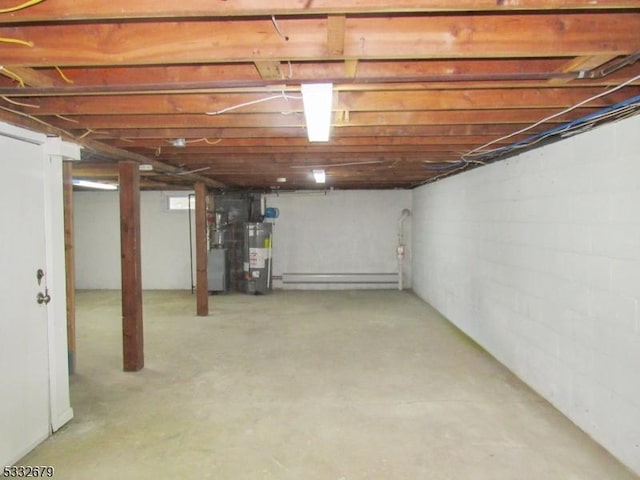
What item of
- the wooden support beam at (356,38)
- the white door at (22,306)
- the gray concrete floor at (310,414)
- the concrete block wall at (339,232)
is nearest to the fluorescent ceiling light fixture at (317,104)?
the wooden support beam at (356,38)

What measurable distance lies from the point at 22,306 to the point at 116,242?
6092 mm

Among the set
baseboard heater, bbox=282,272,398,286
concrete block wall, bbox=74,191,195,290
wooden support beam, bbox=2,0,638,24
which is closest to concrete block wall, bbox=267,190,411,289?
baseboard heater, bbox=282,272,398,286

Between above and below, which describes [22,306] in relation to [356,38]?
below

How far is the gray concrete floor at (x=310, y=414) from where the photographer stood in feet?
7.42

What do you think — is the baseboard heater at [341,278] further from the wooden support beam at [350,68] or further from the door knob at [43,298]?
the wooden support beam at [350,68]

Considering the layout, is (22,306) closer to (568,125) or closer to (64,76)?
(64,76)

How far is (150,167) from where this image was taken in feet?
13.4

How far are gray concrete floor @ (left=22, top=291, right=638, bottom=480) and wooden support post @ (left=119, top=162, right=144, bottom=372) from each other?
0.77 feet

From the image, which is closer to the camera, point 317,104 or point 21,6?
point 21,6

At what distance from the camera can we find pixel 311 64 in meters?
1.92

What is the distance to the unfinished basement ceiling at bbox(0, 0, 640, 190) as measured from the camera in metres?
1.40

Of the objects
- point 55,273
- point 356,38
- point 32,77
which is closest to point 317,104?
point 356,38

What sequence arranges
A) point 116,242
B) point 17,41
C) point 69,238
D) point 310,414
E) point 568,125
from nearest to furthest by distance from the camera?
point 17,41, point 568,125, point 310,414, point 69,238, point 116,242

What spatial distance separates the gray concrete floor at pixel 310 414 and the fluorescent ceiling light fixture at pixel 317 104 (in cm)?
191
